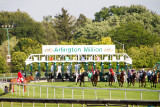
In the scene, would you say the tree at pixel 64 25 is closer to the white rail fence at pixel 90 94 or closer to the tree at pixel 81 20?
the tree at pixel 81 20

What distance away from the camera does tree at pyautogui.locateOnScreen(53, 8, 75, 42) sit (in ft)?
361

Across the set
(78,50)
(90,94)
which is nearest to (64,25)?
(78,50)

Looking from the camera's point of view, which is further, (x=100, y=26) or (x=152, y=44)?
(x=100, y=26)

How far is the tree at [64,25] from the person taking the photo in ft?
361

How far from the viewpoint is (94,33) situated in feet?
306

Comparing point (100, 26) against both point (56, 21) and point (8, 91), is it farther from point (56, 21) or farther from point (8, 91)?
point (8, 91)

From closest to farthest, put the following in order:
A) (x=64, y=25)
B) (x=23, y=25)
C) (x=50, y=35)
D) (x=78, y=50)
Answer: (x=78, y=50), (x=23, y=25), (x=50, y=35), (x=64, y=25)

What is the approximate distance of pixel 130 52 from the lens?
7288 cm

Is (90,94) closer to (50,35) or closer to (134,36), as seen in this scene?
(134,36)

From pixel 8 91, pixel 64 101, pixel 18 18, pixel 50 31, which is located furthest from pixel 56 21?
pixel 64 101

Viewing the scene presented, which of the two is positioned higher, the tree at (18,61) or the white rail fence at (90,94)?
the tree at (18,61)

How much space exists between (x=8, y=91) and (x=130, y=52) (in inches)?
1772

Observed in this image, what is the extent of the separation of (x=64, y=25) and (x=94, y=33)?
20424 mm

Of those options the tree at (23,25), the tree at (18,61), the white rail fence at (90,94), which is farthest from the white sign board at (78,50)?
the tree at (23,25)
